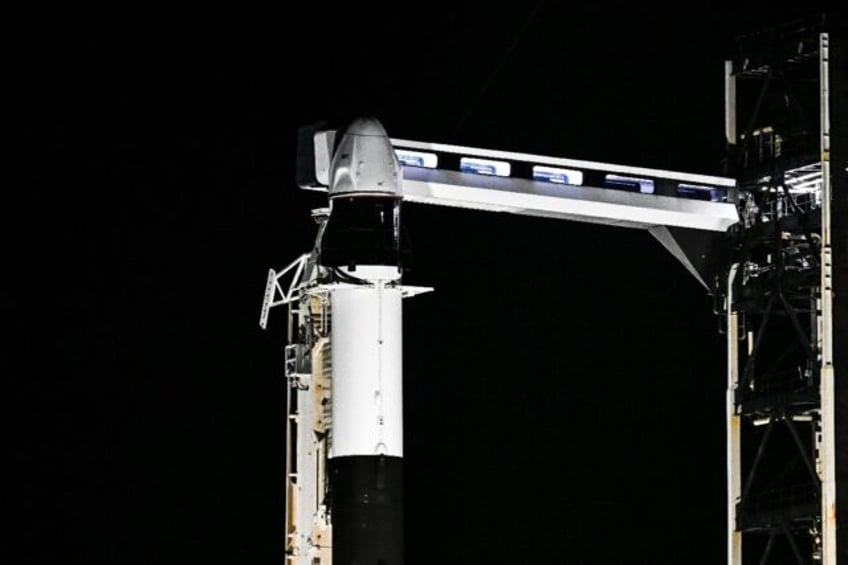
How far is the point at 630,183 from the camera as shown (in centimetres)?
3262

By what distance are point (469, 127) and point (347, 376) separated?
45.7 ft

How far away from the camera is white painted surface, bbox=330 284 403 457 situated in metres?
28.8

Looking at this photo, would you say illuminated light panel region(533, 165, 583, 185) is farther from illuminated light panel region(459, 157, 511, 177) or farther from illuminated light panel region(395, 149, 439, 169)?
illuminated light panel region(395, 149, 439, 169)

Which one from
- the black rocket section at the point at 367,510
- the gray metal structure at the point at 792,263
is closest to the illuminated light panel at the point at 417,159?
the black rocket section at the point at 367,510

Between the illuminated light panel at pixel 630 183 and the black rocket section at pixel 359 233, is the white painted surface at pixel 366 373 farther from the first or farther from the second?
the illuminated light panel at pixel 630 183

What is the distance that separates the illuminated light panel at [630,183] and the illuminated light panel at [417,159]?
9.96ft

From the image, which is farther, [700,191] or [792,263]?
[700,191]

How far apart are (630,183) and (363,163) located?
5.25m

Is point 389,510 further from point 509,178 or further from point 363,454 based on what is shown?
point 509,178

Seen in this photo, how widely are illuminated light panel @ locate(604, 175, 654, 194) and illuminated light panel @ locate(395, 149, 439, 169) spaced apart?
3036mm

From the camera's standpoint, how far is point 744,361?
37062 mm

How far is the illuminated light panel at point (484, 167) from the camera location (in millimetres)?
31094

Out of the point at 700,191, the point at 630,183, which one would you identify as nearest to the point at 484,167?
the point at 630,183

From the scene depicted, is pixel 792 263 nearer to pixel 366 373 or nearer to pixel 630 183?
pixel 630 183
